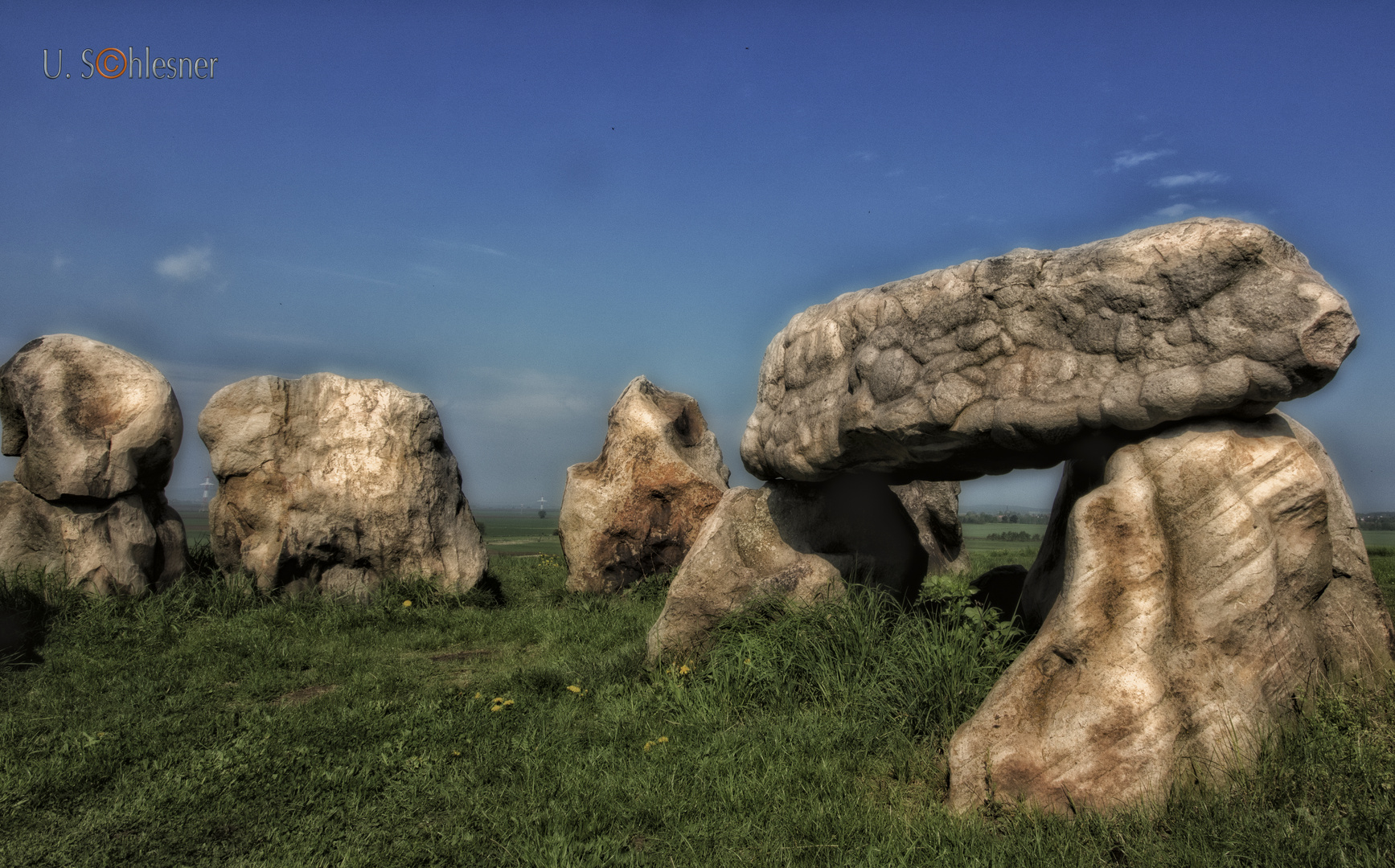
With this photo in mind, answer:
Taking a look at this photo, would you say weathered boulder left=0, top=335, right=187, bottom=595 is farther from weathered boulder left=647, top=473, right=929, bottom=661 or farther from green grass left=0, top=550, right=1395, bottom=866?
weathered boulder left=647, top=473, right=929, bottom=661

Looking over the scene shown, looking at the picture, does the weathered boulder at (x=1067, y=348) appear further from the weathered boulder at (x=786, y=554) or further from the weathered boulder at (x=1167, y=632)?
the weathered boulder at (x=786, y=554)

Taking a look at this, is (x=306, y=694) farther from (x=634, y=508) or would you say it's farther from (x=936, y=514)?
(x=936, y=514)

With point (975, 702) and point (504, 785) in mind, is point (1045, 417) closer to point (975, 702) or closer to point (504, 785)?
point (975, 702)

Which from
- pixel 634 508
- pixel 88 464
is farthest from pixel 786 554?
pixel 88 464

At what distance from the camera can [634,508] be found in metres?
9.84

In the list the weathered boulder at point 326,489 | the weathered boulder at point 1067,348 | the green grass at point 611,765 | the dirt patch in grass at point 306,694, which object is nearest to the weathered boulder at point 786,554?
the green grass at point 611,765

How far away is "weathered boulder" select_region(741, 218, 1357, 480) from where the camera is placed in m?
3.63

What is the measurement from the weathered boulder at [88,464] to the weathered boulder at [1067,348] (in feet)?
22.9

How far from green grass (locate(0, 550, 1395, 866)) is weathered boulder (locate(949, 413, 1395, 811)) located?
0.56ft

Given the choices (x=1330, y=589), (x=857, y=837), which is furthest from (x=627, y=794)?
(x=1330, y=589)

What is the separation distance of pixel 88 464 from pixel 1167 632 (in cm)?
893

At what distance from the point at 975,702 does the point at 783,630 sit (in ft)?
4.18

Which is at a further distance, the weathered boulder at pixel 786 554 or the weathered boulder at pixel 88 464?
the weathered boulder at pixel 88 464

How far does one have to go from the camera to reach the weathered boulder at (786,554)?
570 cm
